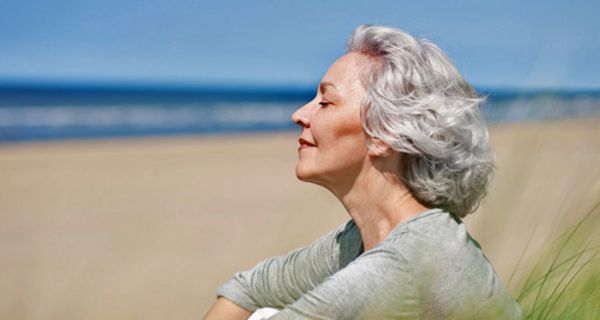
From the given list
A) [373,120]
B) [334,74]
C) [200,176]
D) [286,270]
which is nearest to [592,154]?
[373,120]

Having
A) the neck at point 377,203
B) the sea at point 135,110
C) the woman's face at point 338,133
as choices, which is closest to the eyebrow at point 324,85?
the woman's face at point 338,133

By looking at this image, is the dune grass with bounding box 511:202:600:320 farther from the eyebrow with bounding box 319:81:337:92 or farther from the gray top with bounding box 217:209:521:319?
the eyebrow with bounding box 319:81:337:92

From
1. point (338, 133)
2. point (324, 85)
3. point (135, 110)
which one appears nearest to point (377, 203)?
point (338, 133)

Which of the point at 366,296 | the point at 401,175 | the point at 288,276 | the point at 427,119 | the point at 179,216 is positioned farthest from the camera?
the point at 179,216

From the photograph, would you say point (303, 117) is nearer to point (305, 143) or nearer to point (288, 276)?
point (305, 143)

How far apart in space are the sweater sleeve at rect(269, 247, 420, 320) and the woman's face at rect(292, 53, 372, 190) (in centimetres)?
39

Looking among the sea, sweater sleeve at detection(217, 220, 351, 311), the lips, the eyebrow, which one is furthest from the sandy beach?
the sea

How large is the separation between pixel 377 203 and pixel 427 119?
0.26 meters

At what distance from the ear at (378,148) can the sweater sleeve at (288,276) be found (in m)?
0.39

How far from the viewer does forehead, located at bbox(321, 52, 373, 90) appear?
2250 mm

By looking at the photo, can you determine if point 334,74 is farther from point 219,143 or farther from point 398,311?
point 219,143

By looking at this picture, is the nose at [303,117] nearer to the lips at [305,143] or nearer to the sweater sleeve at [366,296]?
the lips at [305,143]

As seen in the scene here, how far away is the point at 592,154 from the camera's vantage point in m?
1.97

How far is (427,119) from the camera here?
2.14 meters
